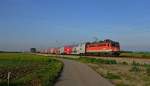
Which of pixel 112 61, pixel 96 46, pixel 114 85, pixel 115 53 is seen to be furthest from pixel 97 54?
pixel 114 85

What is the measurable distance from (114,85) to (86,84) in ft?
5.96

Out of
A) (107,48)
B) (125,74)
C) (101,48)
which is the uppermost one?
(101,48)

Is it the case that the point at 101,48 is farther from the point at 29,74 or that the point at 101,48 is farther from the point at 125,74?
the point at 29,74

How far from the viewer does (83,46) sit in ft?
265

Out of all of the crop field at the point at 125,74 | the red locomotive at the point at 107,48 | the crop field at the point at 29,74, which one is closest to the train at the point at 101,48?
the red locomotive at the point at 107,48

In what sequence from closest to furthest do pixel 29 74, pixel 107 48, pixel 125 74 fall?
1. pixel 29 74
2. pixel 125 74
3. pixel 107 48

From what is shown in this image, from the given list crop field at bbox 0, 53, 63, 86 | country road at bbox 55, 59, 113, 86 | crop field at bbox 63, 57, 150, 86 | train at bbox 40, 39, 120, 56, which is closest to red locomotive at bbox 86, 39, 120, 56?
train at bbox 40, 39, 120, 56

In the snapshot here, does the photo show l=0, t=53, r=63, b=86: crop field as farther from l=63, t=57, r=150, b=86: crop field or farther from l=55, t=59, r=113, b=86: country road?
l=63, t=57, r=150, b=86: crop field

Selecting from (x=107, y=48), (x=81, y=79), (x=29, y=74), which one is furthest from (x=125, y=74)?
(x=107, y=48)

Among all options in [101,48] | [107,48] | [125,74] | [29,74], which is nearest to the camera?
[29,74]

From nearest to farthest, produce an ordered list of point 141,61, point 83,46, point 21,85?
point 21,85 < point 141,61 < point 83,46

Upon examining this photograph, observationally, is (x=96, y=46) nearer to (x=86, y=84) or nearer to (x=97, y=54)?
(x=97, y=54)

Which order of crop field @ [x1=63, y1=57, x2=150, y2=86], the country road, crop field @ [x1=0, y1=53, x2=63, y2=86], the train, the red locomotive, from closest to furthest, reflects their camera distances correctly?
crop field @ [x1=0, y1=53, x2=63, y2=86] → the country road → crop field @ [x1=63, y1=57, x2=150, y2=86] → the red locomotive → the train

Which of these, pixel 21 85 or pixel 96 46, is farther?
pixel 96 46
